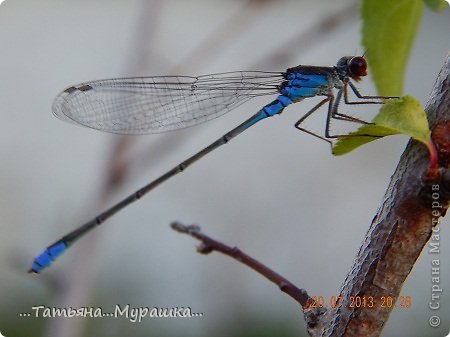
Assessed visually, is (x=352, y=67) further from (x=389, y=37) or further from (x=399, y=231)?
(x=399, y=231)

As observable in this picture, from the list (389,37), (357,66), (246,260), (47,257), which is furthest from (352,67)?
(47,257)

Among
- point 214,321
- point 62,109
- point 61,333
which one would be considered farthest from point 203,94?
point 214,321

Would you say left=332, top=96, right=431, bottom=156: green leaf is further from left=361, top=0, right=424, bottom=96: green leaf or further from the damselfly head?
the damselfly head

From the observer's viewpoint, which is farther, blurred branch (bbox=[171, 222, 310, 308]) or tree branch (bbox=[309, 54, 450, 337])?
blurred branch (bbox=[171, 222, 310, 308])

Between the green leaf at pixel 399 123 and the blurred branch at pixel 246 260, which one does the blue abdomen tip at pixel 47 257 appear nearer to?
the blurred branch at pixel 246 260

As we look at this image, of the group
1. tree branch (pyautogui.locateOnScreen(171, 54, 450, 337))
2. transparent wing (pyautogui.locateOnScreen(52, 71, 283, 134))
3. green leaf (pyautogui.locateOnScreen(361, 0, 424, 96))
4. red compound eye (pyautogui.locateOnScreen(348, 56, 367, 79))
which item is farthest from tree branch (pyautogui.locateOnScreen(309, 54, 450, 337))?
transparent wing (pyautogui.locateOnScreen(52, 71, 283, 134))

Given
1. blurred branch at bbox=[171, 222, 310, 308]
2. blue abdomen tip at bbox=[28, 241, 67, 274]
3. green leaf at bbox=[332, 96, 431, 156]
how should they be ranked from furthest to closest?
blue abdomen tip at bbox=[28, 241, 67, 274], blurred branch at bbox=[171, 222, 310, 308], green leaf at bbox=[332, 96, 431, 156]

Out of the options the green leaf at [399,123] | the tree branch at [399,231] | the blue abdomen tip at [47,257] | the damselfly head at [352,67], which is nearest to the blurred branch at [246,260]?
the tree branch at [399,231]
